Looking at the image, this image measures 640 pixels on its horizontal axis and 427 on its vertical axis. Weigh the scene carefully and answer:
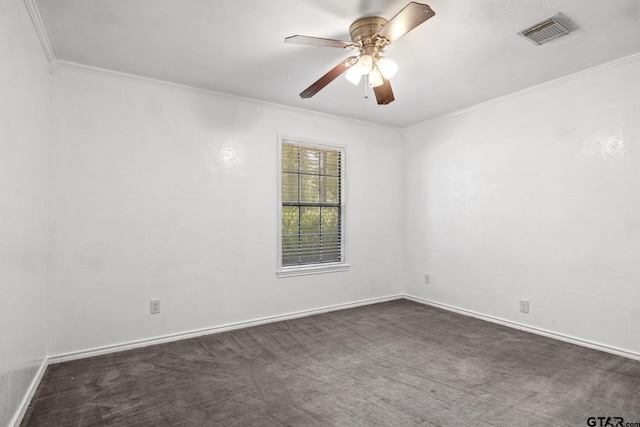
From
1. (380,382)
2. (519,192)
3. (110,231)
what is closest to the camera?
(380,382)

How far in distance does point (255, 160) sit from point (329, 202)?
3.80ft

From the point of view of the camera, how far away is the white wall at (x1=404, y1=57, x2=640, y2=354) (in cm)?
290

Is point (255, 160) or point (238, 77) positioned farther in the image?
point (255, 160)

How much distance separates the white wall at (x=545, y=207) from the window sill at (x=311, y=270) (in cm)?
123

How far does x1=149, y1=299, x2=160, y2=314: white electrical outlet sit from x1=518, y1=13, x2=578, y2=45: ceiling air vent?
378 centimetres

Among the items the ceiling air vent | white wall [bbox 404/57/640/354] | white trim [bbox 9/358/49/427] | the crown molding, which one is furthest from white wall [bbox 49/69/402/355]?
the ceiling air vent

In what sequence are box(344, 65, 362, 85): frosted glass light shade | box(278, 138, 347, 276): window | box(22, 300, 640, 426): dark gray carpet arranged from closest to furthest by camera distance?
box(22, 300, 640, 426): dark gray carpet, box(344, 65, 362, 85): frosted glass light shade, box(278, 138, 347, 276): window

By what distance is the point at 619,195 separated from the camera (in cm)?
292

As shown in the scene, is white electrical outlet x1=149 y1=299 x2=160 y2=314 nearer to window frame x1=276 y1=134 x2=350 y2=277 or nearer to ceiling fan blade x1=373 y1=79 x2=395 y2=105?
window frame x1=276 y1=134 x2=350 y2=277

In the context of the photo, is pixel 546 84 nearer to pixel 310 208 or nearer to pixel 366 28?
pixel 366 28

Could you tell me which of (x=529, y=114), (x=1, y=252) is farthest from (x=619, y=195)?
(x=1, y=252)

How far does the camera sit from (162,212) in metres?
3.27

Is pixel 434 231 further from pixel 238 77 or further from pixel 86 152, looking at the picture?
pixel 86 152

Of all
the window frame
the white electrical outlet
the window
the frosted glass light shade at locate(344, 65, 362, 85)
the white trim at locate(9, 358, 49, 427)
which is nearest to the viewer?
the white trim at locate(9, 358, 49, 427)
